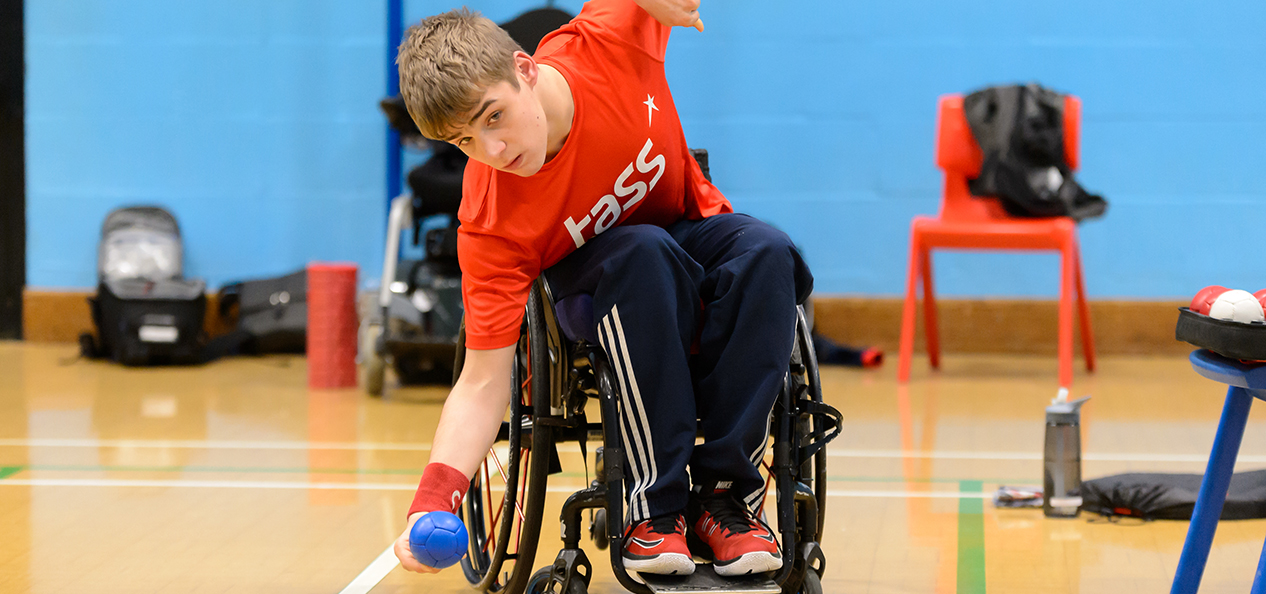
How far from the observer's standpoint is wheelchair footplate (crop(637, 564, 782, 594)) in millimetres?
1487

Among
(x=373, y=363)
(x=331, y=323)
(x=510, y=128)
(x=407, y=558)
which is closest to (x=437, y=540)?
(x=407, y=558)

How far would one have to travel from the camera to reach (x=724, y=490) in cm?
160

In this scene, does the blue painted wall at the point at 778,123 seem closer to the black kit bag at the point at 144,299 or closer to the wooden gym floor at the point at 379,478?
the black kit bag at the point at 144,299

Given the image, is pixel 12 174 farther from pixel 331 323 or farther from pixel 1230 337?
pixel 1230 337

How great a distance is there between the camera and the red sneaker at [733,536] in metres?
1.50

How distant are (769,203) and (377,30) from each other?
1.68 m

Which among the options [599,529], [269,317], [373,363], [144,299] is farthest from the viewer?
[269,317]

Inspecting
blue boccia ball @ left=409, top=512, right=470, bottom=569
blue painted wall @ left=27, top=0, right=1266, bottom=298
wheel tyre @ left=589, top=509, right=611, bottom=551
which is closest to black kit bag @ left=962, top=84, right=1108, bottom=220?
blue painted wall @ left=27, top=0, right=1266, bottom=298

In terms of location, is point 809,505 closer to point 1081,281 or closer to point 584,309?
point 584,309

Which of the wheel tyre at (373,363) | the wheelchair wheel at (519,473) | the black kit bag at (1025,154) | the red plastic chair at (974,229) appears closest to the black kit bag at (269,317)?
the wheel tyre at (373,363)

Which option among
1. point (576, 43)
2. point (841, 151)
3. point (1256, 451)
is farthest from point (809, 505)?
point (841, 151)

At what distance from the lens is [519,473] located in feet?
5.74

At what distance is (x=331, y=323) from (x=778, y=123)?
6.10ft

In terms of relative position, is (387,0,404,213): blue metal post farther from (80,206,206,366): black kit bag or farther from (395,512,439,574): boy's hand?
(395,512,439,574): boy's hand
